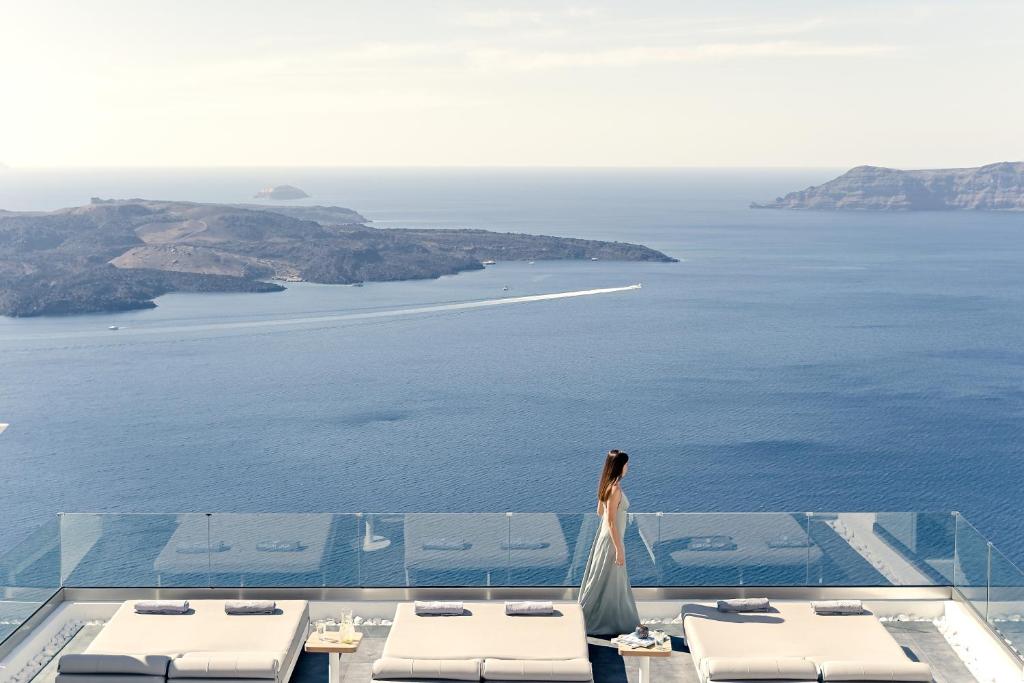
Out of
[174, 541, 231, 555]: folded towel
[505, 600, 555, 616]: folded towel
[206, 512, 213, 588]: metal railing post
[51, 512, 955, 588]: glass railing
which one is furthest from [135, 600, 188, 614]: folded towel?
[505, 600, 555, 616]: folded towel

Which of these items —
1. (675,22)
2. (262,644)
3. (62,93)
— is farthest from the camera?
(62,93)

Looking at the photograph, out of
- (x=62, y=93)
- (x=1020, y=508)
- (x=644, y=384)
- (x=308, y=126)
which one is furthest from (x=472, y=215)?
(x=1020, y=508)

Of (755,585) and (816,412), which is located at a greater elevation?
(755,585)

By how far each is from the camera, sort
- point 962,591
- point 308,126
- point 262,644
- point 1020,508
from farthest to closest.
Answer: point 308,126, point 1020,508, point 962,591, point 262,644

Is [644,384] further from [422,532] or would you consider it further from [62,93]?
[62,93]

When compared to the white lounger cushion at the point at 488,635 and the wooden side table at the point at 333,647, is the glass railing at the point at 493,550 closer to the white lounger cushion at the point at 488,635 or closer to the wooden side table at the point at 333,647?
the white lounger cushion at the point at 488,635

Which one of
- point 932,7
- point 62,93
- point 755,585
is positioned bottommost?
point 755,585

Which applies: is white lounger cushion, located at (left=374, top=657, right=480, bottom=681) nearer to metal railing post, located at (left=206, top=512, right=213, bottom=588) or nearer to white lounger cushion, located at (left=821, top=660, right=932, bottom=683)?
white lounger cushion, located at (left=821, top=660, right=932, bottom=683)

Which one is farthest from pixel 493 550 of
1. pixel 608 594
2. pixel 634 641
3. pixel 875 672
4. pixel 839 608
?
pixel 875 672

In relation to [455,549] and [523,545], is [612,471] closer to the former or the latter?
[523,545]
